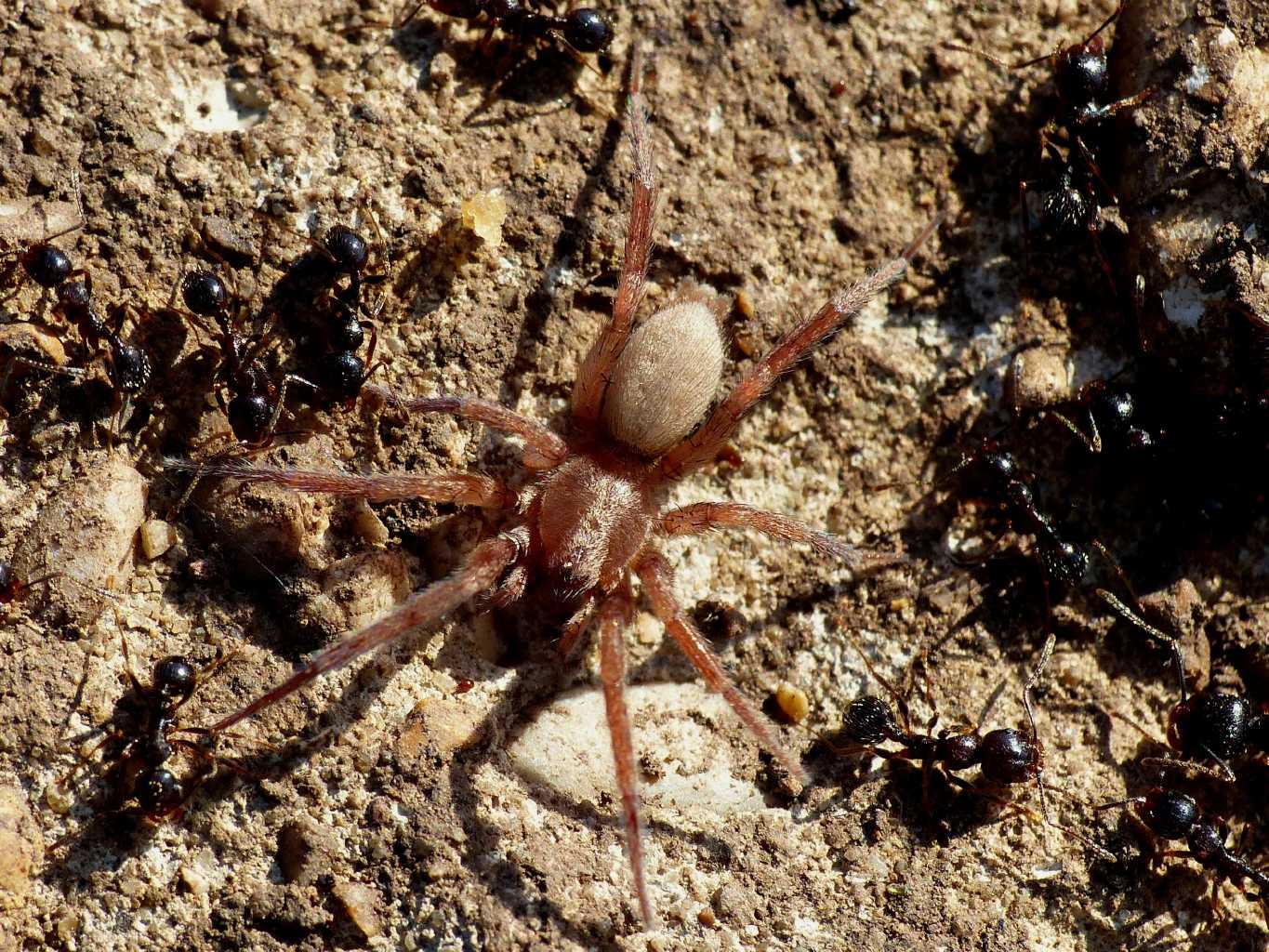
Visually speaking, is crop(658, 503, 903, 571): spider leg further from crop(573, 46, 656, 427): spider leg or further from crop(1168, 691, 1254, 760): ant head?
crop(1168, 691, 1254, 760): ant head

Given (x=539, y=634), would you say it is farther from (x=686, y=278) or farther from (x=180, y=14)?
(x=180, y=14)

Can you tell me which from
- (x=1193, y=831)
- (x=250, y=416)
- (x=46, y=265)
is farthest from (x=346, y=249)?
(x=1193, y=831)

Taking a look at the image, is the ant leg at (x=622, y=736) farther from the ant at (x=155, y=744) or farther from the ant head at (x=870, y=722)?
the ant at (x=155, y=744)

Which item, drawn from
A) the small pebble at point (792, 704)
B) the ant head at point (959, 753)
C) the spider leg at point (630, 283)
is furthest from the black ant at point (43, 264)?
the ant head at point (959, 753)

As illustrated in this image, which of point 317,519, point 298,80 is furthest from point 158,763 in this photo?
point 298,80

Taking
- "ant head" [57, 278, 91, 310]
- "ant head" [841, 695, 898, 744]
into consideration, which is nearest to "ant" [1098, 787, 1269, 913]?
"ant head" [841, 695, 898, 744]
